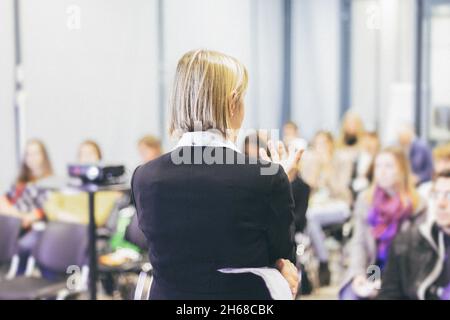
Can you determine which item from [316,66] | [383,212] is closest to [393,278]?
[383,212]

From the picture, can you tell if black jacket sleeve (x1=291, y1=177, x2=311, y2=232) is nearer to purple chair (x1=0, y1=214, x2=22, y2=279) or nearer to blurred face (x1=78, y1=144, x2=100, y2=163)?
purple chair (x1=0, y1=214, x2=22, y2=279)

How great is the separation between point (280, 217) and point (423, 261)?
162cm

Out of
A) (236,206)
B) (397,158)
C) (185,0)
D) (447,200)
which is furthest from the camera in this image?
(185,0)

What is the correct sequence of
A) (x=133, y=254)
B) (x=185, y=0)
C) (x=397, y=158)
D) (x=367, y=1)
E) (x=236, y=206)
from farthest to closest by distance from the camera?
(x=367, y=1) → (x=185, y=0) → (x=133, y=254) → (x=397, y=158) → (x=236, y=206)

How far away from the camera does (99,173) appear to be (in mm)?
3609

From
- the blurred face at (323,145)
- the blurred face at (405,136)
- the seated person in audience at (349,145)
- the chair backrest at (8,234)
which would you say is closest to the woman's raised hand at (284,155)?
the chair backrest at (8,234)

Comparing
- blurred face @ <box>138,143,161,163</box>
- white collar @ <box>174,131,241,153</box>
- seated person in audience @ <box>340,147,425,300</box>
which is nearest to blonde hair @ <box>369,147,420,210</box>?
seated person in audience @ <box>340,147,425,300</box>

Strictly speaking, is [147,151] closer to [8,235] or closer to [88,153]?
[88,153]

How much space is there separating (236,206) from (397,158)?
7.62 ft

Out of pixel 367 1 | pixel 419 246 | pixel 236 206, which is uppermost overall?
pixel 367 1

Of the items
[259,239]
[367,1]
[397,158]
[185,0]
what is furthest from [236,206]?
[367,1]

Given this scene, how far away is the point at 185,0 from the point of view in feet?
16.4

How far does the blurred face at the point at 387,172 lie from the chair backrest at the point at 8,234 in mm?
1993
